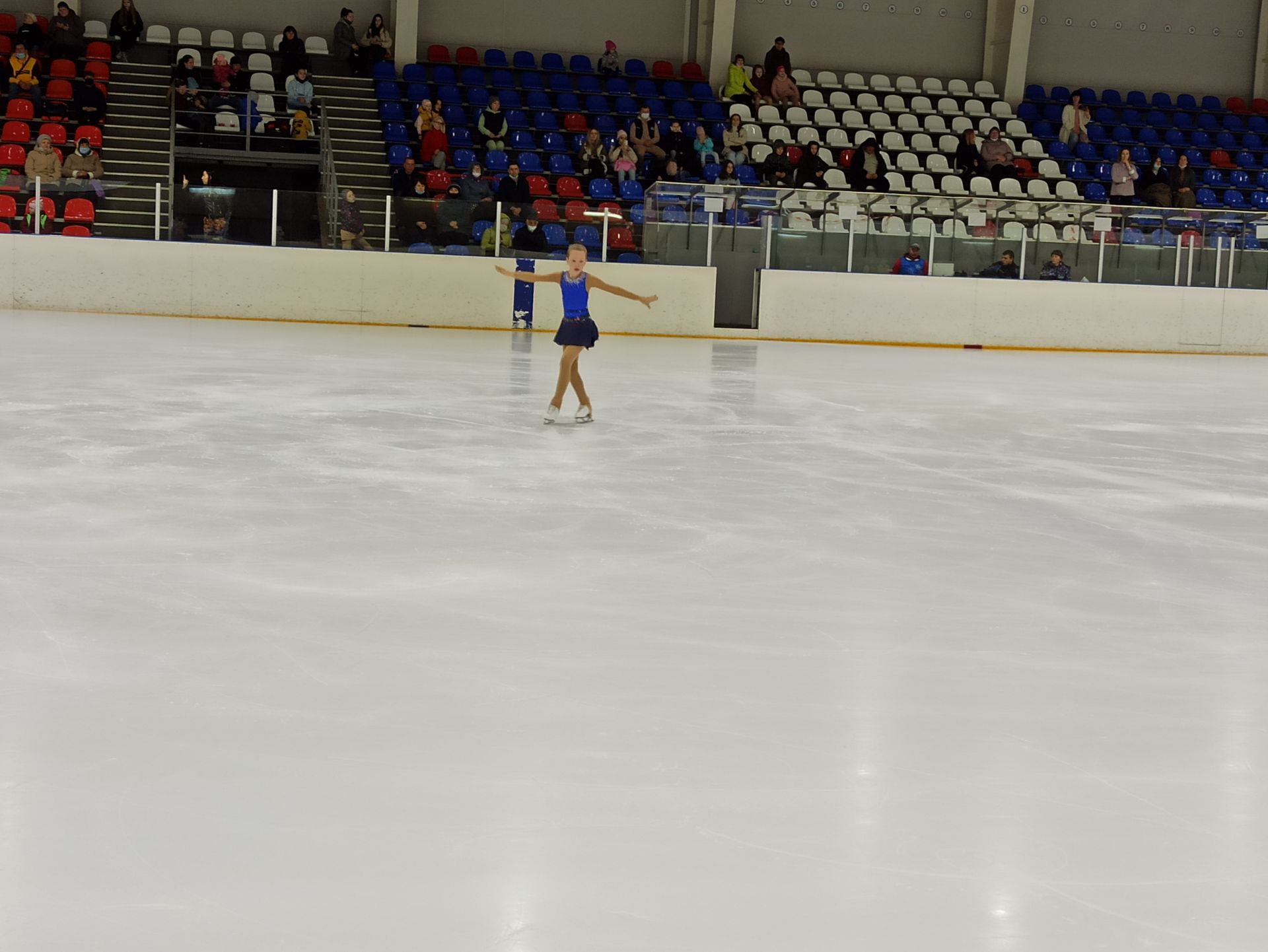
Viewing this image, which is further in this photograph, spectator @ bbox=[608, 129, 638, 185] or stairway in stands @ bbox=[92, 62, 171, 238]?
spectator @ bbox=[608, 129, 638, 185]

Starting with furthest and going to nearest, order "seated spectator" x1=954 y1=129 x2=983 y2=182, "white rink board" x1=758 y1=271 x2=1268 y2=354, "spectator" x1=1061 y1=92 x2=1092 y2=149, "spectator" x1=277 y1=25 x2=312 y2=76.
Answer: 1. "spectator" x1=1061 y1=92 x2=1092 y2=149
2. "seated spectator" x1=954 y1=129 x2=983 y2=182
3. "spectator" x1=277 y1=25 x2=312 y2=76
4. "white rink board" x1=758 y1=271 x2=1268 y2=354

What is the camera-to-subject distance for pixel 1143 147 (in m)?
24.2

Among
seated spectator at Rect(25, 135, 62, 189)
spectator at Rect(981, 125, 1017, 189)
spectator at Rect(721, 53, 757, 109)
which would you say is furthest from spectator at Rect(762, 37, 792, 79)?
seated spectator at Rect(25, 135, 62, 189)

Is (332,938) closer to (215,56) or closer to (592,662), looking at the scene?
(592,662)

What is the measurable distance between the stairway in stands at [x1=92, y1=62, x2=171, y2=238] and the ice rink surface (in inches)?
395

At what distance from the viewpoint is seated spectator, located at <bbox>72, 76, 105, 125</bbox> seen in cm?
1906

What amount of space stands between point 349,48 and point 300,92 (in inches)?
81.6

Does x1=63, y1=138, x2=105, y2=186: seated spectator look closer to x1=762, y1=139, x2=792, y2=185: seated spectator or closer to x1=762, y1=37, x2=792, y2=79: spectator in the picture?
x1=762, y1=139, x2=792, y2=185: seated spectator

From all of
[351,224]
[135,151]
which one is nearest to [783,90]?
[351,224]

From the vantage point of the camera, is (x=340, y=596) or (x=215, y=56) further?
(x=215, y=56)

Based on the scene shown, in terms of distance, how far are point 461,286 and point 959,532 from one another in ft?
40.8

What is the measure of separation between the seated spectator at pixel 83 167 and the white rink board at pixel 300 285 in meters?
0.72

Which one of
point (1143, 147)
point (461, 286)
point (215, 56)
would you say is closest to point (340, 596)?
point (461, 286)

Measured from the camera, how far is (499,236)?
54.5 ft
